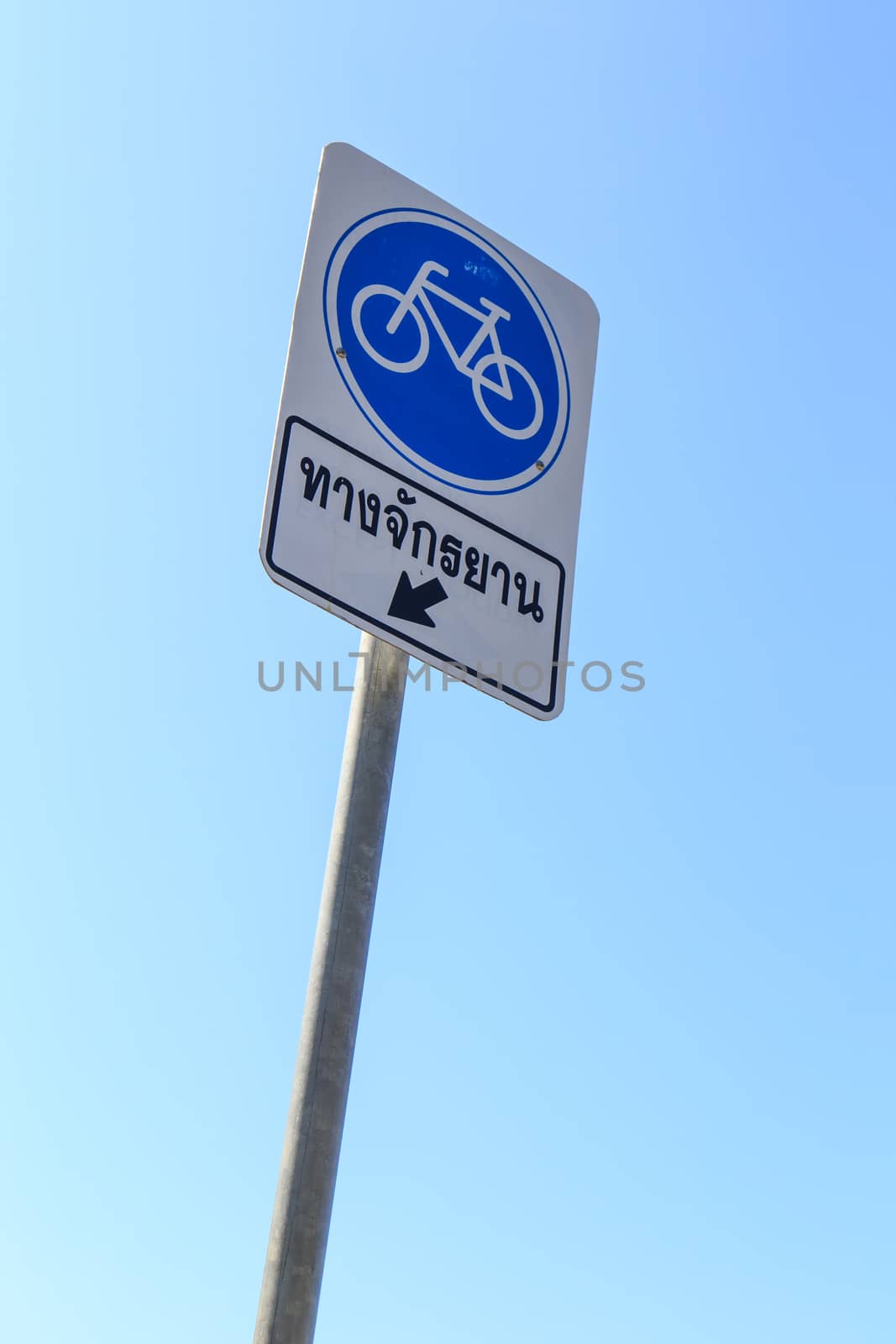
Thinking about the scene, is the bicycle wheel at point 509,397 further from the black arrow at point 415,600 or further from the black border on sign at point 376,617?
the black arrow at point 415,600

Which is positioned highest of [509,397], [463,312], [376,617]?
[463,312]

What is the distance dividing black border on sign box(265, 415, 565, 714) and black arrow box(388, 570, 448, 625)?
0.04 meters

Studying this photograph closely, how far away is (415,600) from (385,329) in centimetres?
56

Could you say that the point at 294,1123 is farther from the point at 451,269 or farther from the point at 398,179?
the point at 398,179

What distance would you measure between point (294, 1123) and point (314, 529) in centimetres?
99

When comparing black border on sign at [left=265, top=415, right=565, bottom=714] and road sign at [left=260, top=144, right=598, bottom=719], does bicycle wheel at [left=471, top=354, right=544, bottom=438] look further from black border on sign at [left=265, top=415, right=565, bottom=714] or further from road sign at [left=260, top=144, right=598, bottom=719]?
black border on sign at [left=265, top=415, right=565, bottom=714]

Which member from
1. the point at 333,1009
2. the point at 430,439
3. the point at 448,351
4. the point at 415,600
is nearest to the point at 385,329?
the point at 448,351

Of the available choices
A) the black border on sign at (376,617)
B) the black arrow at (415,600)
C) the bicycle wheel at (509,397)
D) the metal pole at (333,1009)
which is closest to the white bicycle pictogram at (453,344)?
the bicycle wheel at (509,397)

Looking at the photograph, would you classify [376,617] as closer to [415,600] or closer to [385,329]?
[415,600]

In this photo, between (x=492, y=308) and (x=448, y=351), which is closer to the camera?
(x=448, y=351)

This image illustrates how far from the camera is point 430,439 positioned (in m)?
2.60

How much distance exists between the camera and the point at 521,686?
8.39 feet

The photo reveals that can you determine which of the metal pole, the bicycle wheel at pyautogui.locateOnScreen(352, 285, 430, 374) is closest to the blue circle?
the bicycle wheel at pyautogui.locateOnScreen(352, 285, 430, 374)

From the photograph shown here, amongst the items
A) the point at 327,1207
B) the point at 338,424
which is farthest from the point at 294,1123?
the point at 338,424
